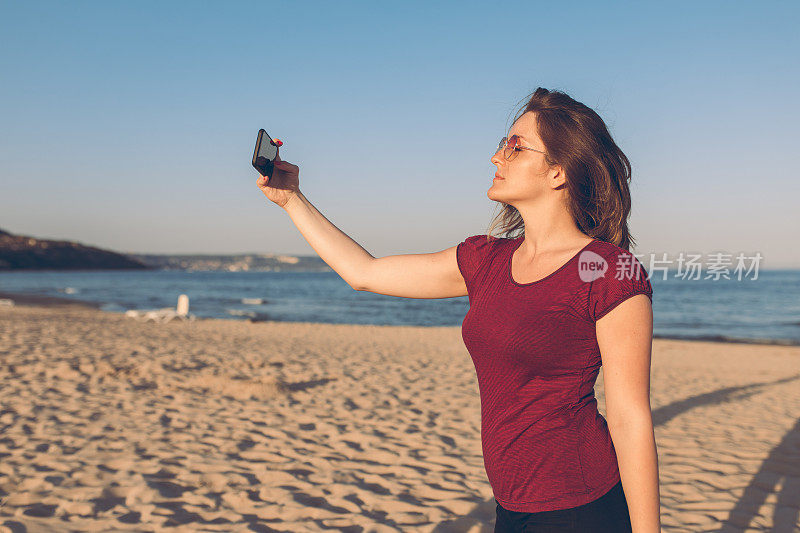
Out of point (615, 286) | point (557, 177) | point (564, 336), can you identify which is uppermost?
point (557, 177)

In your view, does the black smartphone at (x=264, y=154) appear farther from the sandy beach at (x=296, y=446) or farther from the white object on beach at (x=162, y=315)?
the white object on beach at (x=162, y=315)

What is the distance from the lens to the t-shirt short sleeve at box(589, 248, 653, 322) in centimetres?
119

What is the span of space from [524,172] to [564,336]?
0.49m

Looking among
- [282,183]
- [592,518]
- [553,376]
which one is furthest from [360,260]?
[592,518]

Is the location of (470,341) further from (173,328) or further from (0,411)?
(173,328)

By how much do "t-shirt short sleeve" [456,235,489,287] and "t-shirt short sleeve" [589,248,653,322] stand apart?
438 millimetres

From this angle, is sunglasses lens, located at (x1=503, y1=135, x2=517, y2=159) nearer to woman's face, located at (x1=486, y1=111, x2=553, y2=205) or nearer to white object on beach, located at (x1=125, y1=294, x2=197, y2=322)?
woman's face, located at (x1=486, y1=111, x2=553, y2=205)

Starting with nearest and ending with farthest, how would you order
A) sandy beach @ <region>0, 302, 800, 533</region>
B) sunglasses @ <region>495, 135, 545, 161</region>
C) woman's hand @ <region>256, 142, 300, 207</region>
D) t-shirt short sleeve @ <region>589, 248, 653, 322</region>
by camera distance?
t-shirt short sleeve @ <region>589, 248, 653, 322</region> → sunglasses @ <region>495, 135, 545, 161</region> → woman's hand @ <region>256, 142, 300, 207</region> → sandy beach @ <region>0, 302, 800, 533</region>

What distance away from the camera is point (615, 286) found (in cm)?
119

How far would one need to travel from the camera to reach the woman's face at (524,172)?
147 centimetres

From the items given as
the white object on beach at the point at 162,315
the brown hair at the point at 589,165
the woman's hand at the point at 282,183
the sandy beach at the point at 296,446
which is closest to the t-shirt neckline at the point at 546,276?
the brown hair at the point at 589,165

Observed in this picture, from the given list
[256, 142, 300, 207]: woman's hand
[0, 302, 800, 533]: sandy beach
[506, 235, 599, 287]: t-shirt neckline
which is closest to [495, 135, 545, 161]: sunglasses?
[506, 235, 599, 287]: t-shirt neckline

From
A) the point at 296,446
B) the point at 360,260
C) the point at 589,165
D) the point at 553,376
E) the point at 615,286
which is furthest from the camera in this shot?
the point at 296,446

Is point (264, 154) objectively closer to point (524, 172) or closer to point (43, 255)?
point (524, 172)
